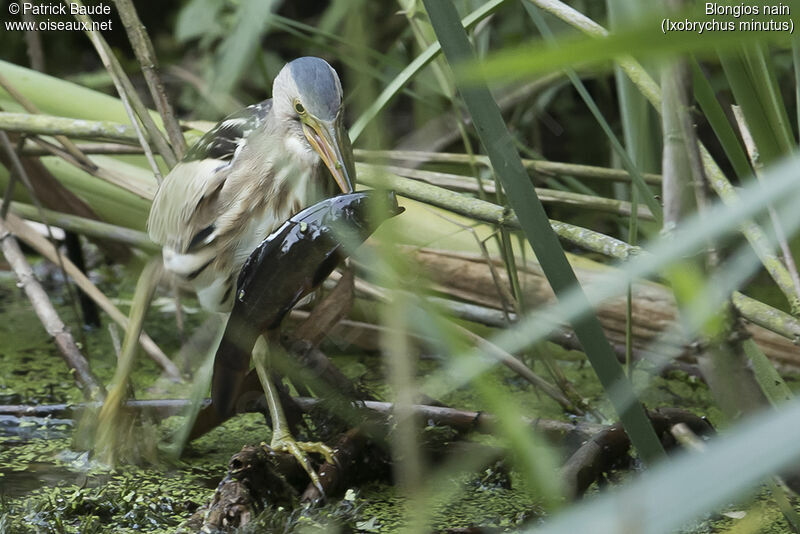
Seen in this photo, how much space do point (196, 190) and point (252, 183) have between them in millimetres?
93

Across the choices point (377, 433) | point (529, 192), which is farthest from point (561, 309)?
point (377, 433)

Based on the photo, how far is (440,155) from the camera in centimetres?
183

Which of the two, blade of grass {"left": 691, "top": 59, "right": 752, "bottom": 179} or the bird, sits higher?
the bird

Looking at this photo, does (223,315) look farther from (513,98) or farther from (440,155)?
(513,98)

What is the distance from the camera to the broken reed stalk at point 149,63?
151 centimetres

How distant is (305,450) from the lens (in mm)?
1418

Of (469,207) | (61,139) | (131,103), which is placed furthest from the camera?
(61,139)

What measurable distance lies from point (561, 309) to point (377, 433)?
778 mm

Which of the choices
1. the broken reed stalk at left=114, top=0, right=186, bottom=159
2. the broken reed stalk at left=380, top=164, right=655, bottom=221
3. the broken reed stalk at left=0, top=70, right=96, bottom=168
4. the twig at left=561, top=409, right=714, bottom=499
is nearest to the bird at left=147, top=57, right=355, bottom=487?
the broken reed stalk at left=114, top=0, right=186, bottom=159

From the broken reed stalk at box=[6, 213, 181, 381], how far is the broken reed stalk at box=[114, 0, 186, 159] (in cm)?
34

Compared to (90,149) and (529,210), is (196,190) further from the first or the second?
(529,210)

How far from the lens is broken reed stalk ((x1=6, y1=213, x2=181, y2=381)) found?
1.77 metres

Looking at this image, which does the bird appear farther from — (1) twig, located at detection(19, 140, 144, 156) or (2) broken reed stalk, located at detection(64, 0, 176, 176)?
(1) twig, located at detection(19, 140, 144, 156)

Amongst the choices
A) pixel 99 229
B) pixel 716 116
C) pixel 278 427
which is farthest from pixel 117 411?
pixel 716 116
